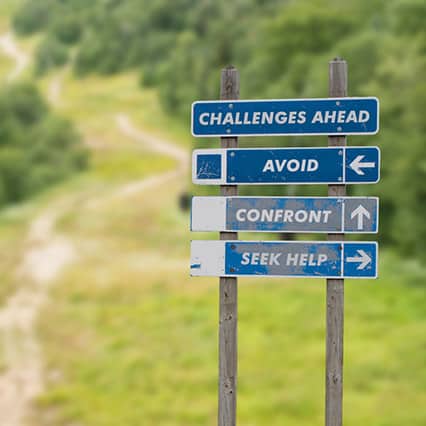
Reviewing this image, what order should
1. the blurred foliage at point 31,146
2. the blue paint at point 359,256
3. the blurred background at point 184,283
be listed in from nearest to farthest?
the blue paint at point 359,256
the blurred background at point 184,283
the blurred foliage at point 31,146

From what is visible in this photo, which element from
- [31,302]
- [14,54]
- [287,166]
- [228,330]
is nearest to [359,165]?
[287,166]

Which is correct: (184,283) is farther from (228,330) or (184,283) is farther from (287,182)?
(287,182)

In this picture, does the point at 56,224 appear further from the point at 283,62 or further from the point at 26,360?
the point at 26,360

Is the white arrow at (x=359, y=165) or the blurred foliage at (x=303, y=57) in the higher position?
the blurred foliage at (x=303, y=57)

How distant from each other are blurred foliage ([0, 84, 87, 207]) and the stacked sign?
44807mm

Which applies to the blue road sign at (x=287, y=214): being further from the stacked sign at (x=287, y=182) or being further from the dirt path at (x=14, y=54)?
the dirt path at (x=14, y=54)

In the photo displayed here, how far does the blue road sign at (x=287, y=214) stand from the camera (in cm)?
848

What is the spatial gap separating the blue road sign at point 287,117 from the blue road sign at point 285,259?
1.31 m

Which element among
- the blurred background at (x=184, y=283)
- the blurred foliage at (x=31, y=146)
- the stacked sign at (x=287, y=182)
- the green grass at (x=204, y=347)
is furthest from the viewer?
A: the blurred foliage at (x=31, y=146)

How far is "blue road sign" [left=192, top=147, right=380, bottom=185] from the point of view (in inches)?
334

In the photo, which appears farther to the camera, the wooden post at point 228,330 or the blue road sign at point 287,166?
the wooden post at point 228,330

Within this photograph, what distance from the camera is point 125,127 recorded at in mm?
75062

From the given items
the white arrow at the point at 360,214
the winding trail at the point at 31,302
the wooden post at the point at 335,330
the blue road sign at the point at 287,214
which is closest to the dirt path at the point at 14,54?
the winding trail at the point at 31,302

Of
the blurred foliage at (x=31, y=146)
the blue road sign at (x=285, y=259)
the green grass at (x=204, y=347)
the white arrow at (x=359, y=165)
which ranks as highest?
the blurred foliage at (x=31, y=146)
